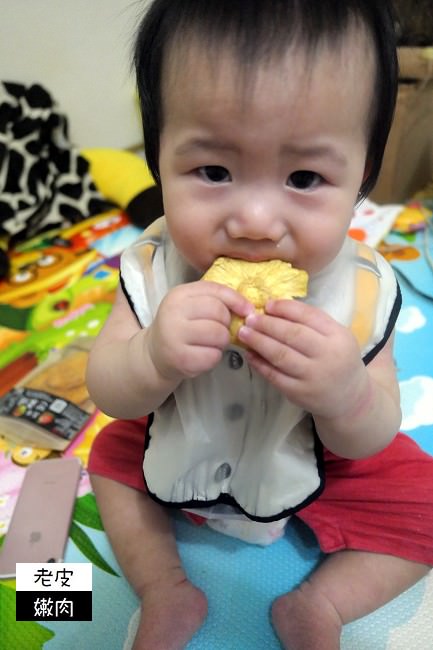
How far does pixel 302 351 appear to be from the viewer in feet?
1.63

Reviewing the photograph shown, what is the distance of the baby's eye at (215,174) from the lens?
0.51 meters

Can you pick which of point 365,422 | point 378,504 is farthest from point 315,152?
point 378,504

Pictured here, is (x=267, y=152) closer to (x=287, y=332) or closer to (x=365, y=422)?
(x=287, y=332)

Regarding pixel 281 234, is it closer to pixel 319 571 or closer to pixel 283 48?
pixel 283 48

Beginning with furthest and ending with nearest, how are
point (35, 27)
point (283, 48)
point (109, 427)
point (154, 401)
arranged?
point (35, 27) < point (109, 427) < point (154, 401) < point (283, 48)

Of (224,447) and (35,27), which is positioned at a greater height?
(35,27)

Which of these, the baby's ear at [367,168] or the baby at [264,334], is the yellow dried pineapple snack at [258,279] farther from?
the baby's ear at [367,168]

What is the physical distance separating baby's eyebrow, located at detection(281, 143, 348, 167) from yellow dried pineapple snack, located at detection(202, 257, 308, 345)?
10 cm

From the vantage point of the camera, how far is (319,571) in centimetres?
72

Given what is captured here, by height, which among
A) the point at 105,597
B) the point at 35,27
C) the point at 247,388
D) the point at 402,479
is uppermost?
the point at 35,27

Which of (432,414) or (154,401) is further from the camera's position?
(432,414)

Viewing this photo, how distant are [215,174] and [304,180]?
3.1 inches

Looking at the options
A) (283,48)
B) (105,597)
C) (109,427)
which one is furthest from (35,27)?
(105,597)

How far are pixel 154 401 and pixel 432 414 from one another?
0.50 m
